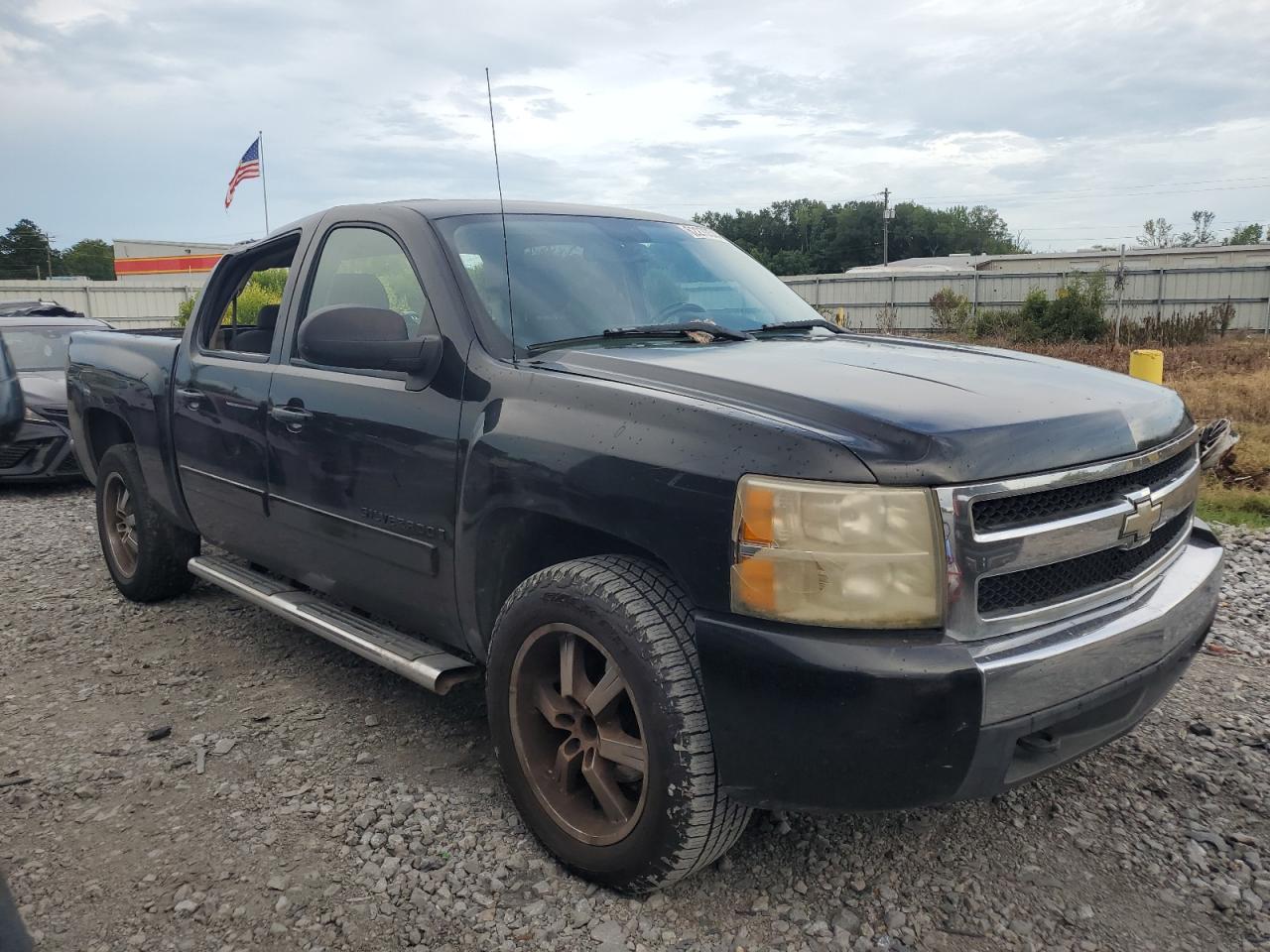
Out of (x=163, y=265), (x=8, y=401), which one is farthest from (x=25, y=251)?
(x=8, y=401)

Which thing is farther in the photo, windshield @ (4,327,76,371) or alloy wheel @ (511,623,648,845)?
windshield @ (4,327,76,371)

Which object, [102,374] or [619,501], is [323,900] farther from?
[102,374]

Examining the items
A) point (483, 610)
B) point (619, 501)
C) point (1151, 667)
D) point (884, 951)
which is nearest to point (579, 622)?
point (619, 501)

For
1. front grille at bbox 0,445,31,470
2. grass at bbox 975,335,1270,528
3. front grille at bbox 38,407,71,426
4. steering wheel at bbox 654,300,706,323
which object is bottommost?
grass at bbox 975,335,1270,528

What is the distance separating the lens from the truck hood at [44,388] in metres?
8.87

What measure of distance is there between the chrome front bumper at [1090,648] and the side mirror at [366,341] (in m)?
1.77

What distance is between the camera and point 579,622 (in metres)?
2.44

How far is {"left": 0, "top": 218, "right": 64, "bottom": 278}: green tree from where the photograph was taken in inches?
3142

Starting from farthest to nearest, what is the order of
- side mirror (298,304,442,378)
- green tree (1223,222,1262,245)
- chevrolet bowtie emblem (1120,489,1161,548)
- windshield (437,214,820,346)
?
green tree (1223,222,1262,245) → windshield (437,214,820,346) → side mirror (298,304,442,378) → chevrolet bowtie emblem (1120,489,1161,548)

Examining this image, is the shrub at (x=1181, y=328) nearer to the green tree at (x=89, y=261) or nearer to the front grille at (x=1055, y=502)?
the front grille at (x=1055, y=502)

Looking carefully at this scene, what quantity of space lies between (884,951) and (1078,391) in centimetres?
148

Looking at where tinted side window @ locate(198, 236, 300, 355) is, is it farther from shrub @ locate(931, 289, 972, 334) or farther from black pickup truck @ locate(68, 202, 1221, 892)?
shrub @ locate(931, 289, 972, 334)

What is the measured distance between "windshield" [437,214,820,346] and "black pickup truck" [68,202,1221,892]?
1 cm

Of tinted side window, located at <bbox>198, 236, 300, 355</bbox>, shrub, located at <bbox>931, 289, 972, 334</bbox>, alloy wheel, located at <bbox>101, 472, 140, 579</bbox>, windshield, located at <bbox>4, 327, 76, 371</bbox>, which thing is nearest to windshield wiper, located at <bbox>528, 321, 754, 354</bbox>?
tinted side window, located at <bbox>198, 236, 300, 355</bbox>
